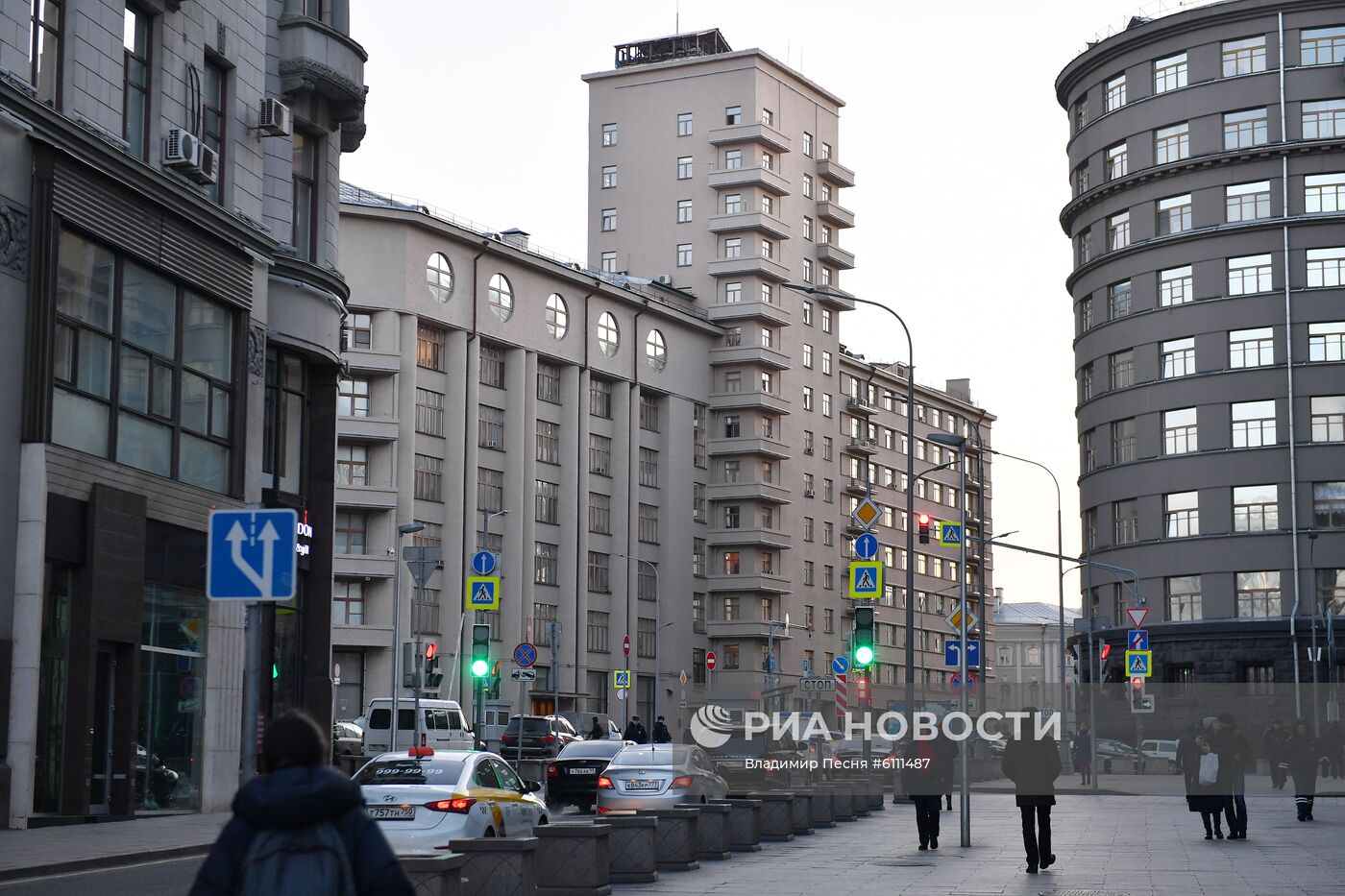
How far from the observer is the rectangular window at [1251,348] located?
70.2m

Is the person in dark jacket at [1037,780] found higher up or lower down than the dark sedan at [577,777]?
higher up

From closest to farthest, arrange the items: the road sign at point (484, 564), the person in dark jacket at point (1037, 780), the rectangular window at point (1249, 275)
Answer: the person in dark jacket at point (1037, 780)
the road sign at point (484, 564)
the rectangular window at point (1249, 275)

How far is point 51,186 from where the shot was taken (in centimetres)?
2548

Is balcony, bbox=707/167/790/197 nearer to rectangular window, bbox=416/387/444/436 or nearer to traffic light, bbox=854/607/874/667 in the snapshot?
rectangular window, bbox=416/387/444/436

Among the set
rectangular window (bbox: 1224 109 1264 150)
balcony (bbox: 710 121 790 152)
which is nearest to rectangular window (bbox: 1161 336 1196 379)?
rectangular window (bbox: 1224 109 1264 150)

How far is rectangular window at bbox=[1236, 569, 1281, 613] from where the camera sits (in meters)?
68.7

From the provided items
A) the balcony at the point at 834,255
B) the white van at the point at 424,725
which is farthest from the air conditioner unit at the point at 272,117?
the balcony at the point at 834,255

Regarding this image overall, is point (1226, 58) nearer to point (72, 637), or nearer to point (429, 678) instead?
point (429, 678)

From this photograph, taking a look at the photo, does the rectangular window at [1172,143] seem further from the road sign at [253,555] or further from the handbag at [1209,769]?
the road sign at [253,555]

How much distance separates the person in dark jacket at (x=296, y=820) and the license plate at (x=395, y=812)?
11.0 metres

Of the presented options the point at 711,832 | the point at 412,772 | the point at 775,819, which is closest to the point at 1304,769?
the point at 775,819

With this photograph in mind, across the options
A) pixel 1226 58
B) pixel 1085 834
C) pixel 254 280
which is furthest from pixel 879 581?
pixel 1226 58

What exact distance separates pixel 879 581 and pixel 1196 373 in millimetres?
37037

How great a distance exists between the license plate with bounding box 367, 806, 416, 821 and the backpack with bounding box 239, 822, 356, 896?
36.4 feet
